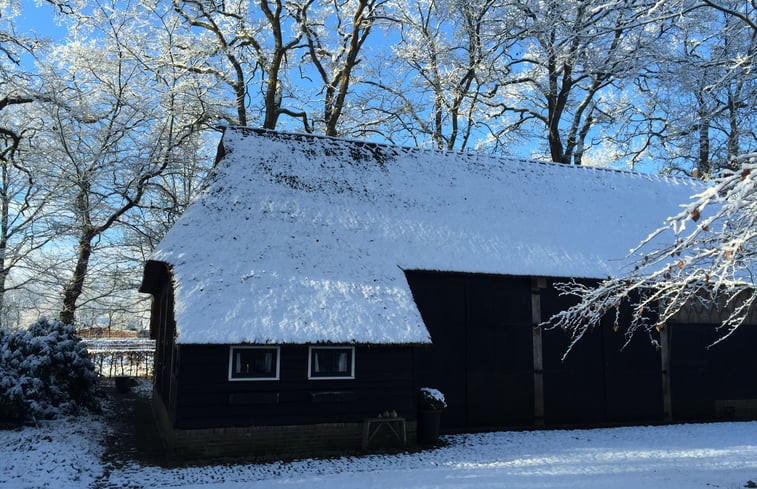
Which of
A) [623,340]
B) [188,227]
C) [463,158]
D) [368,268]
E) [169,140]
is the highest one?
[169,140]

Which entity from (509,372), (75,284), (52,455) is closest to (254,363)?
(52,455)

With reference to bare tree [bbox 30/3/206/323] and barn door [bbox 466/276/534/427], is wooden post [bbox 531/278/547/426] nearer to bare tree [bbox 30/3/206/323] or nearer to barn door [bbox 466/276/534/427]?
barn door [bbox 466/276/534/427]

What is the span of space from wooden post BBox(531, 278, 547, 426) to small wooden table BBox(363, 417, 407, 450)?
4.10m

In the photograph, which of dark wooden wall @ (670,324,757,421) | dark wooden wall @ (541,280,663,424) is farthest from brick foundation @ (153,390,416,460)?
dark wooden wall @ (670,324,757,421)

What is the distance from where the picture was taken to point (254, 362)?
10828mm

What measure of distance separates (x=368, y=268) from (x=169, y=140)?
12799mm

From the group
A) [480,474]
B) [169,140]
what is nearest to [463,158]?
[480,474]

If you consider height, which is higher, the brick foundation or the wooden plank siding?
the wooden plank siding

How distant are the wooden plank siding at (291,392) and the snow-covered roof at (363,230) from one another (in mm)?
772

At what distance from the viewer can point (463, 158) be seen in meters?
16.9

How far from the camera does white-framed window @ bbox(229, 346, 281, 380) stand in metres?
10.7

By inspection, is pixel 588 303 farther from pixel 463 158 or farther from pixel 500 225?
pixel 463 158

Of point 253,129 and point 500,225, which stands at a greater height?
point 253,129

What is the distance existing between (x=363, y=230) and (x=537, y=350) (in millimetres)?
5183
